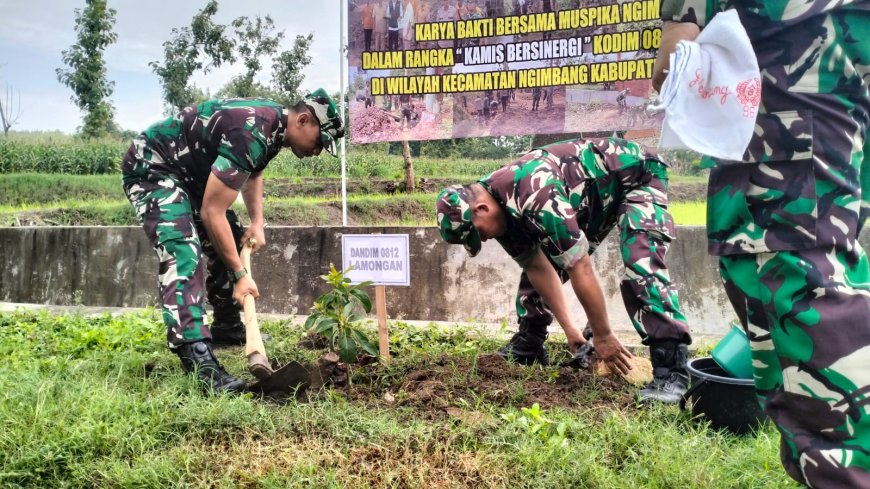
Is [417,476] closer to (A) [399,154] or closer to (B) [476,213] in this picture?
(B) [476,213]

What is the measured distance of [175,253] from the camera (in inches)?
138

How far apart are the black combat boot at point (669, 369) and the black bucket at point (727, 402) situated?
43 centimetres

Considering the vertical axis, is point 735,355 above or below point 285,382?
above

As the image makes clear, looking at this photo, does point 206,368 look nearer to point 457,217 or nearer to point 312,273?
point 457,217

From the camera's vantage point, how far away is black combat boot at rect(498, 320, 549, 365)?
3.81 m

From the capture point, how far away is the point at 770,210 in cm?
151

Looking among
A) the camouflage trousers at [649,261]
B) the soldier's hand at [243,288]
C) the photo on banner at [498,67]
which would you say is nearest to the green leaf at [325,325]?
the soldier's hand at [243,288]

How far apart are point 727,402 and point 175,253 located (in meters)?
2.72

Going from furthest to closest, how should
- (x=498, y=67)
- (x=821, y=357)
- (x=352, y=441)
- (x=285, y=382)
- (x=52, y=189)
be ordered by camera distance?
(x=52, y=189) → (x=498, y=67) → (x=285, y=382) → (x=352, y=441) → (x=821, y=357)

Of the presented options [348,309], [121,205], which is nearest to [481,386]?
[348,309]

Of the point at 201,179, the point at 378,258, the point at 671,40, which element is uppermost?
the point at 671,40

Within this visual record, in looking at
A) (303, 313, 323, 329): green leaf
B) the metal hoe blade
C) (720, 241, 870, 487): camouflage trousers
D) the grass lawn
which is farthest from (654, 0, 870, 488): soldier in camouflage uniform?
the grass lawn

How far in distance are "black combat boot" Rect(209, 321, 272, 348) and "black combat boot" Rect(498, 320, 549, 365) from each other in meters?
1.82

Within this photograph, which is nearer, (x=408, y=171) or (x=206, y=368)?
(x=206, y=368)
